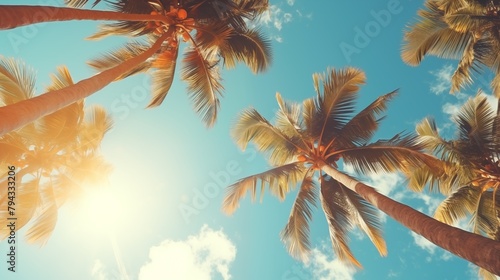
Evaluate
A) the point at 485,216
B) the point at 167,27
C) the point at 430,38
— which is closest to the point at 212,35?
the point at 167,27

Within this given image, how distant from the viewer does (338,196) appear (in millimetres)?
10742

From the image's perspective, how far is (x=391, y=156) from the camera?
956 cm

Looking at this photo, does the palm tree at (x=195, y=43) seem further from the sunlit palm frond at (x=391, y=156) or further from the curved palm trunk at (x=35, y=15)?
the sunlit palm frond at (x=391, y=156)

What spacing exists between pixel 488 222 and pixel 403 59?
5.96 m

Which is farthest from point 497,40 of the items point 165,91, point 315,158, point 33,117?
point 33,117

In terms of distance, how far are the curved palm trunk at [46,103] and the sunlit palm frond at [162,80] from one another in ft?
10.7

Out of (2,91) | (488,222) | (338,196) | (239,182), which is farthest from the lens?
(488,222)

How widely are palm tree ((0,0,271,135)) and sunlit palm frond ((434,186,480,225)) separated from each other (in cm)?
751

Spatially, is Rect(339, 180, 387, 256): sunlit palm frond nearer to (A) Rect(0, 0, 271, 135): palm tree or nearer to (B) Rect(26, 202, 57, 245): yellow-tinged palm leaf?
(A) Rect(0, 0, 271, 135): palm tree

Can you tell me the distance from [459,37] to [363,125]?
4954mm

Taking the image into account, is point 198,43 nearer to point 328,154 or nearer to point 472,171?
point 328,154

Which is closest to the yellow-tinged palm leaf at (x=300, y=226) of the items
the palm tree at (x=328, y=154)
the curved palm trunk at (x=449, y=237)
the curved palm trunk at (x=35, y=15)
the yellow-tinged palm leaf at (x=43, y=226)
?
the palm tree at (x=328, y=154)

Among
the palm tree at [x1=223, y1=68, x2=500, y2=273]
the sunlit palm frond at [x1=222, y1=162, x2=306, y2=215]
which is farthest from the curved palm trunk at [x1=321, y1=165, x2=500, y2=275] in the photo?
the sunlit palm frond at [x1=222, y1=162, x2=306, y2=215]

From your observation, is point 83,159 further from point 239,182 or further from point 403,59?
point 403,59
